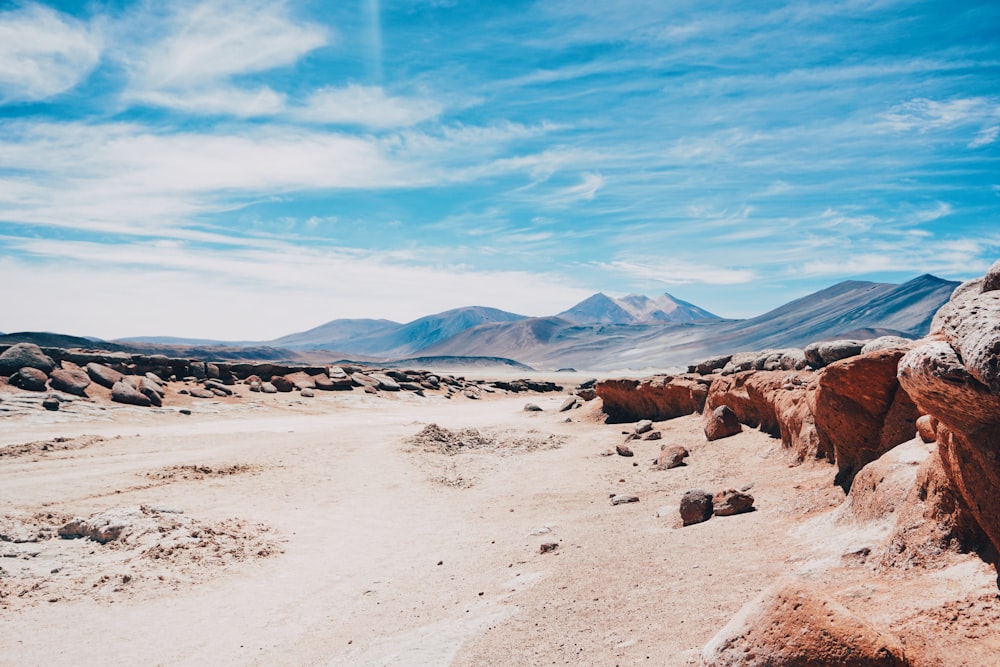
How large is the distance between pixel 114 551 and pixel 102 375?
19.0 meters

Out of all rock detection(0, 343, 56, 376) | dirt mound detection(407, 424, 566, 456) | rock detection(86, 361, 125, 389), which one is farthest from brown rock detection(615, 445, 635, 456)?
rock detection(0, 343, 56, 376)

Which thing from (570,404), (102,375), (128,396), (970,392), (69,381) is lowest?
(570,404)

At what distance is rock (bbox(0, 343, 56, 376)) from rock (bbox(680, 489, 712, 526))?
24.4 metres

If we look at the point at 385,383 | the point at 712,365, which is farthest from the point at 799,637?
the point at 385,383

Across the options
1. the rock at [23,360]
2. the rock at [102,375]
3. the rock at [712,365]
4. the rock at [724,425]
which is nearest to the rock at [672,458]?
the rock at [724,425]

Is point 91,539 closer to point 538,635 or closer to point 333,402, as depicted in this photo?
point 538,635

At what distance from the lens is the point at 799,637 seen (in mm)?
3422

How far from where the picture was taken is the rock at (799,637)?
324 centimetres

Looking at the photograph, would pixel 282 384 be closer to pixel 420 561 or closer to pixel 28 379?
pixel 28 379

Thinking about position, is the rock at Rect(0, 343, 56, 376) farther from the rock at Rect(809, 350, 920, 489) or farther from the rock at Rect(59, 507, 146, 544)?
the rock at Rect(809, 350, 920, 489)

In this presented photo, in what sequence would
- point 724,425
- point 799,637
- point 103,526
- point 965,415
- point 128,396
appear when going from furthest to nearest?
point 128,396 → point 724,425 → point 103,526 → point 965,415 → point 799,637

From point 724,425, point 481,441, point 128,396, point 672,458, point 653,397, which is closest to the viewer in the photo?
point 672,458

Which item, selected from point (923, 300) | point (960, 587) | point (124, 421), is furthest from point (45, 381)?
point (923, 300)

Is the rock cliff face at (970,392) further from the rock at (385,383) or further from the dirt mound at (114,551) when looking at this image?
the rock at (385,383)
